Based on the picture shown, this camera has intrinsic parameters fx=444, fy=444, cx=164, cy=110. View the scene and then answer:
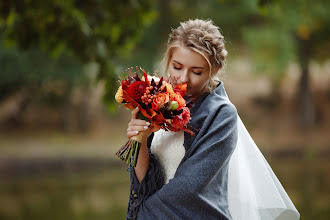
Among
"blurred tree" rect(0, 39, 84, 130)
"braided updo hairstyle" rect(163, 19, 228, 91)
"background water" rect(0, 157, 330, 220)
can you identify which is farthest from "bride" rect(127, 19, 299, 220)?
"blurred tree" rect(0, 39, 84, 130)

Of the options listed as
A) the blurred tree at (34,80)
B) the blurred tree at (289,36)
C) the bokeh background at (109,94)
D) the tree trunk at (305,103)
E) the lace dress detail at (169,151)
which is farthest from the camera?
the tree trunk at (305,103)

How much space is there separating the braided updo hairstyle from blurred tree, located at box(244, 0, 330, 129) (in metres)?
A: 9.56

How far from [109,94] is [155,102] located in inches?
76.1

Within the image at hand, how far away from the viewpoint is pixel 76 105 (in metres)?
17.1

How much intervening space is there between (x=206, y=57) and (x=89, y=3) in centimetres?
233

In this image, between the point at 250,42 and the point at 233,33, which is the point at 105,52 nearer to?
the point at 250,42

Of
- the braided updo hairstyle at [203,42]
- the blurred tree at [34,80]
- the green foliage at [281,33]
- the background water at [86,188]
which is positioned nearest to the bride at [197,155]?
the braided updo hairstyle at [203,42]

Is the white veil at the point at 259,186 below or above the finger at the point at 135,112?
below

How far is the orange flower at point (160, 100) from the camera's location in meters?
1.82

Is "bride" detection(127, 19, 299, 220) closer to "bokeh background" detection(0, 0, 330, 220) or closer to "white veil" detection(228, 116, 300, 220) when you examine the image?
"white veil" detection(228, 116, 300, 220)

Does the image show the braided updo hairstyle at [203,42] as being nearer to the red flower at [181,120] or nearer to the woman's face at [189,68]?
the woman's face at [189,68]

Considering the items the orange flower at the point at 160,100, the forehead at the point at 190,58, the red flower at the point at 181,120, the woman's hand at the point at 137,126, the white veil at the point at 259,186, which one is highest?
the forehead at the point at 190,58

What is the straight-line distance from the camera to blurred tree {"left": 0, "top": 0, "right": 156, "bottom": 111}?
3.52 m

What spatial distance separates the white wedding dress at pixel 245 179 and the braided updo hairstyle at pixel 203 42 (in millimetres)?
330
